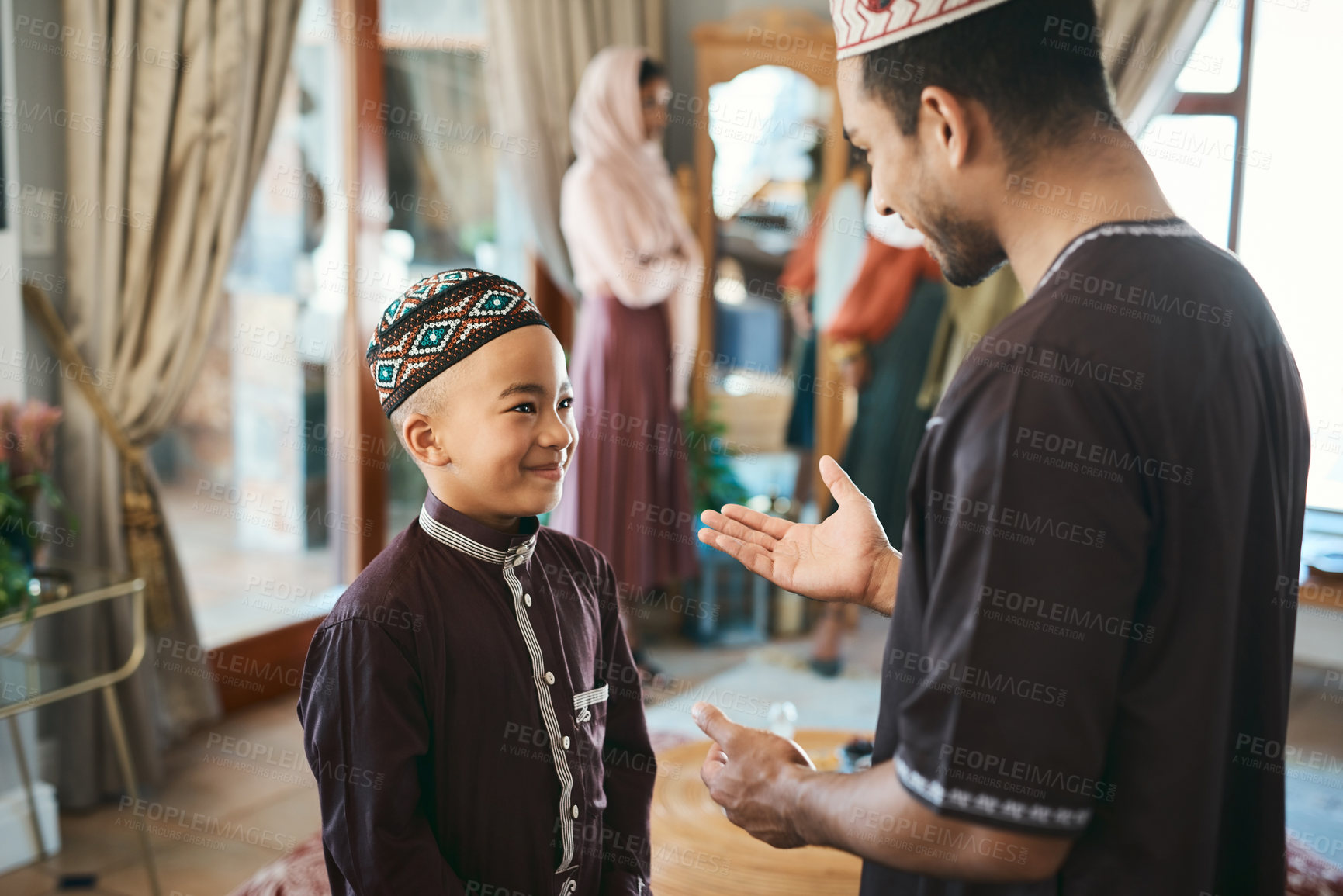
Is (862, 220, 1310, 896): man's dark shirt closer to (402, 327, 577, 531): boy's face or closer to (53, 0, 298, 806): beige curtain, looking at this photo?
(402, 327, 577, 531): boy's face

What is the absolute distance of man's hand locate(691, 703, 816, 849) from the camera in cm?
92

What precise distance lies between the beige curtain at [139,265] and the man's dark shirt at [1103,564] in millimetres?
2367

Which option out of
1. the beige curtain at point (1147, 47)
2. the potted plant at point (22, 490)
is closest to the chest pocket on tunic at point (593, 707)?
the potted plant at point (22, 490)

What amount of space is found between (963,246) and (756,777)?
0.50 m

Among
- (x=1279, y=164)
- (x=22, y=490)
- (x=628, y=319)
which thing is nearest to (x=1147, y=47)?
(x=1279, y=164)

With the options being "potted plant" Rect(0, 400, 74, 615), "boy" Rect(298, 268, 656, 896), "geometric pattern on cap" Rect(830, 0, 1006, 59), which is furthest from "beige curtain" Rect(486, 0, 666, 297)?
"geometric pattern on cap" Rect(830, 0, 1006, 59)

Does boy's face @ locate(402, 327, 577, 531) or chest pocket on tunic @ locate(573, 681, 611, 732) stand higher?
boy's face @ locate(402, 327, 577, 531)

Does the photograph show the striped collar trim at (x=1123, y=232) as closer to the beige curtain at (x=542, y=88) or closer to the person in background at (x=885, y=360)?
the person in background at (x=885, y=360)

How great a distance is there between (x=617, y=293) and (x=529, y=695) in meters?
2.29

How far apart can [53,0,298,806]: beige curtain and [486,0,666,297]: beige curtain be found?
1124mm

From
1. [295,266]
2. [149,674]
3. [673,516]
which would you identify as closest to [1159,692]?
[149,674]

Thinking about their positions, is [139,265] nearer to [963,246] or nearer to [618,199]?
[618,199]

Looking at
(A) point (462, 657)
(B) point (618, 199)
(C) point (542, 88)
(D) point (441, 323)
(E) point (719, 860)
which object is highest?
(C) point (542, 88)

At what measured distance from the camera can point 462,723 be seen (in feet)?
3.60
